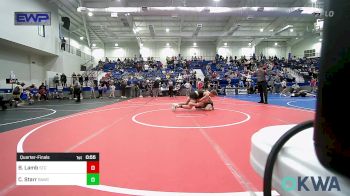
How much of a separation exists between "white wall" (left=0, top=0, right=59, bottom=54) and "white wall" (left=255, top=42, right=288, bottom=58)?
28037 mm

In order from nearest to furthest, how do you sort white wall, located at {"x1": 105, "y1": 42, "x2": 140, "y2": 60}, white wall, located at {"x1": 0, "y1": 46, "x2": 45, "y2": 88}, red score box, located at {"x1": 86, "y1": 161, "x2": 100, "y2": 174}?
red score box, located at {"x1": 86, "y1": 161, "x2": 100, "y2": 174}
white wall, located at {"x1": 0, "y1": 46, "x2": 45, "y2": 88}
white wall, located at {"x1": 105, "y1": 42, "x2": 140, "y2": 60}

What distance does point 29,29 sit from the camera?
1711 cm

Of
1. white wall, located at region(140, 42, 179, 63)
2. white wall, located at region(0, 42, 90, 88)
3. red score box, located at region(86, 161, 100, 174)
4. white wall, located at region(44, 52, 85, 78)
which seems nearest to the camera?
red score box, located at region(86, 161, 100, 174)

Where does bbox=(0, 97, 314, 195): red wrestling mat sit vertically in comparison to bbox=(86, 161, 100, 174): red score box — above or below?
below

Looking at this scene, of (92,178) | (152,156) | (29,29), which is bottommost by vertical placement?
(152,156)

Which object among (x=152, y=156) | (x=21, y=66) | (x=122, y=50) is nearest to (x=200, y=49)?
(x=122, y=50)

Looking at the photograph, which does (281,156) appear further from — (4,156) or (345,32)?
(4,156)

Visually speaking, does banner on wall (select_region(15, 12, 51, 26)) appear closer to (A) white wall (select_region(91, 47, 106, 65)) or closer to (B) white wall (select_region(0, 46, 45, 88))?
(B) white wall (select_region(0, 46, 45, 88))

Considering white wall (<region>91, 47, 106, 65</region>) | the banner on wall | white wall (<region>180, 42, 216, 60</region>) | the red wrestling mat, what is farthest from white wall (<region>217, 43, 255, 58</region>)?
the red wrestling mat

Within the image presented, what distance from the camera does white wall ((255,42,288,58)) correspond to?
122 ft

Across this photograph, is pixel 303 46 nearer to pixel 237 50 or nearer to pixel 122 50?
Answer: pixel 237 50

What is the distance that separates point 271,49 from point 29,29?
106ft

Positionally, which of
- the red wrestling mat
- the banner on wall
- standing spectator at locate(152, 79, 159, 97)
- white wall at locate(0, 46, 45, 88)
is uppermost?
the banner on wall

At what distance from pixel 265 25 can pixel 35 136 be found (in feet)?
101
